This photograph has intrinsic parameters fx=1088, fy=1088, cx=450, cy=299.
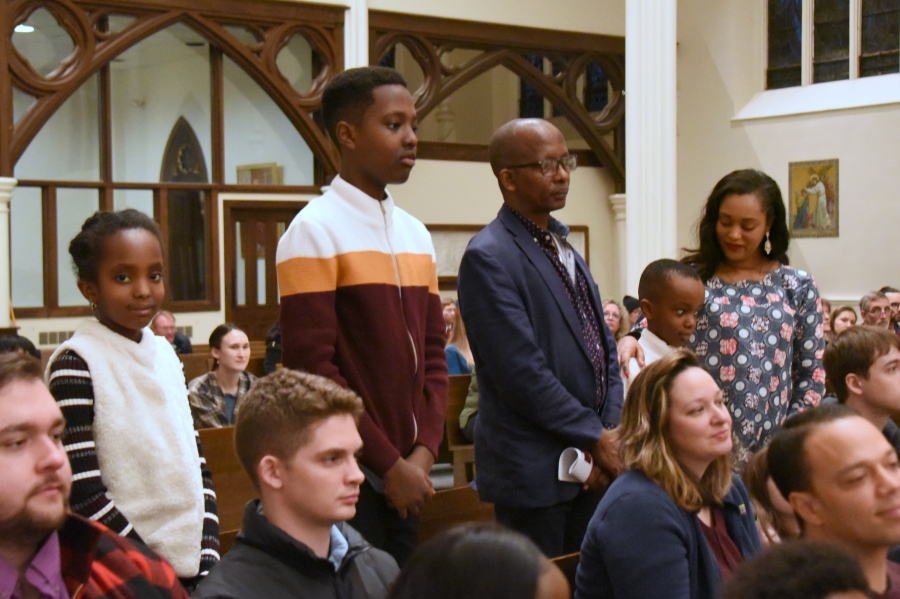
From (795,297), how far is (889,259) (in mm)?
9471

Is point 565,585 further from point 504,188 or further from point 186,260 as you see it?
point 186,260

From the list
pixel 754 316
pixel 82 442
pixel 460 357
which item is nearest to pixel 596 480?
pixel 754 316

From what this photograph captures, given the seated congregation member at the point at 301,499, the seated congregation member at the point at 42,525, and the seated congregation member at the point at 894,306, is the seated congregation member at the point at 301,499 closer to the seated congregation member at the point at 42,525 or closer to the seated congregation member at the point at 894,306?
the seated congregation member at the point at 42,525

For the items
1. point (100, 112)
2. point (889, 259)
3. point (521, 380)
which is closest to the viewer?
point (521, 380)

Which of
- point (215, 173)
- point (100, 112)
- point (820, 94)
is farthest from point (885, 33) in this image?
point (100, 112)

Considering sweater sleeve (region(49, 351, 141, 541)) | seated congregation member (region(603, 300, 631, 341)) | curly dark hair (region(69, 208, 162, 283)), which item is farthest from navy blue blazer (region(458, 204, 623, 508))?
seated congregation member (region(603, 300, 631, 341))

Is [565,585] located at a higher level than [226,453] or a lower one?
higher

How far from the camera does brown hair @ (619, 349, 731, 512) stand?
7.86ft

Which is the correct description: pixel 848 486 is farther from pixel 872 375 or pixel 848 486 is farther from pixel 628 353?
pixel 872 375

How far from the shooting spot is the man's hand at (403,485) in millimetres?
2439

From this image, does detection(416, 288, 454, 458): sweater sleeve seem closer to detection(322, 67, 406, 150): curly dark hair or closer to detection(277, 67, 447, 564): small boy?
detection(277, 67, 447, 564): small boy

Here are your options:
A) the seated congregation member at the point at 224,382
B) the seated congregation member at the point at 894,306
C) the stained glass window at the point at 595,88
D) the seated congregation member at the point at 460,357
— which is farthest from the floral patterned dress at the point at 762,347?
the stained glass window at the point at 595,88

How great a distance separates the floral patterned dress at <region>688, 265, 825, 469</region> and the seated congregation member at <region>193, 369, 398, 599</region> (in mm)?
1344

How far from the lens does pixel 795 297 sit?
10.6 ft
